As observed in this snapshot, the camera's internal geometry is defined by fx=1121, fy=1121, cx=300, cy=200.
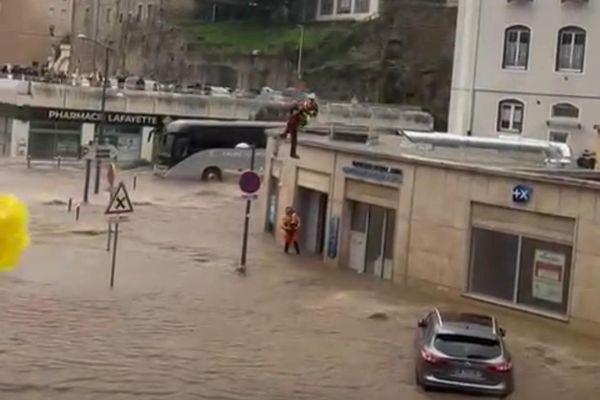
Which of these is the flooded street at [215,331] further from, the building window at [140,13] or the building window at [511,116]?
the building window at [140,13]

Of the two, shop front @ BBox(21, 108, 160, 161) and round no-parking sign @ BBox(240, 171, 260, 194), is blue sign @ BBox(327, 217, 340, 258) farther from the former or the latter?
shop front @ BBox(21, 108, 160, 161)

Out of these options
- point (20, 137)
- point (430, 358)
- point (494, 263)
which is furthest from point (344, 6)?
point (430, 358)

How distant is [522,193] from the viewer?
2211 centimetres

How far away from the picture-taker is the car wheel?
180 feet

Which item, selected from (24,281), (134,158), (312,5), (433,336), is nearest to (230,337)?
(433,336)

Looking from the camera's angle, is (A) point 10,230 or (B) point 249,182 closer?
(A) point 10,230

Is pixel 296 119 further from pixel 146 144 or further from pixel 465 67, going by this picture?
pixel 146 144

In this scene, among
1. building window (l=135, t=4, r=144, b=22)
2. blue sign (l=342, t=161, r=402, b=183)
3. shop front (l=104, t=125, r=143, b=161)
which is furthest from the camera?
building window (l=135, t=4, r=144, b=22)

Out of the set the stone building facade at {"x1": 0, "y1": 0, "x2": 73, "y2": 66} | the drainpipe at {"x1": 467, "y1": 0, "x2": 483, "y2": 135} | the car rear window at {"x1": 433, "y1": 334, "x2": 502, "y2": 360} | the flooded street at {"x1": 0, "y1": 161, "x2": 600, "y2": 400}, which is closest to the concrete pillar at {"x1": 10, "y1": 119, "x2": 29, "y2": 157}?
the drainpipe at {"x1": 467, "y1": 0, "x2": 483, "y2": 135}

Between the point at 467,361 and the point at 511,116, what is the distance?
33.7 m

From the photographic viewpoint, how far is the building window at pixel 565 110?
1807 inches

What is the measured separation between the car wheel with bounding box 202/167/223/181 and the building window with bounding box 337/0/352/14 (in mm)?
38677

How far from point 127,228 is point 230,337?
1632 centimetres

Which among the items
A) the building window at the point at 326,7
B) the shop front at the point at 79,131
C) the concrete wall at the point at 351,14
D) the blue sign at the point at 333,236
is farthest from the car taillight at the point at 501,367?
the building window at the point at 326,7
